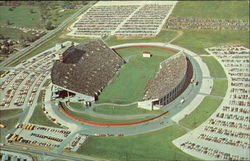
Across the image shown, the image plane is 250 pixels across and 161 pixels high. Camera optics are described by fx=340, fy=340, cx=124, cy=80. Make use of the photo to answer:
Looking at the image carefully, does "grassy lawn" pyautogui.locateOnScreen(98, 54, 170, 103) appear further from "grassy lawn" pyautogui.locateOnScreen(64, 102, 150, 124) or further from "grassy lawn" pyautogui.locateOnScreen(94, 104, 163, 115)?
"grassy lawn" pyautogui.locateOnScreen(64, 102, 150, 124)

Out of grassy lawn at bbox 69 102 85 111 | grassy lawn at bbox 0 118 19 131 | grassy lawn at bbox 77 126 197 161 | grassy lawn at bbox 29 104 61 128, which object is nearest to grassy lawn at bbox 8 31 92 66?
grassy lawn at bbox 29 104 61 128

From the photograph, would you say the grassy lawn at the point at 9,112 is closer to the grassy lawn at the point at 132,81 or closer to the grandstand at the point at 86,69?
the grandstand at the point at 86,69

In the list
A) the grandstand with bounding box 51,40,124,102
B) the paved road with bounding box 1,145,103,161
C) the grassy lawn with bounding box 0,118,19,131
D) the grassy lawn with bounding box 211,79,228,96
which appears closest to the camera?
the paved road with bounding box 1,145,103,161

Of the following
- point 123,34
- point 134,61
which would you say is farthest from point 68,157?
point 123,34

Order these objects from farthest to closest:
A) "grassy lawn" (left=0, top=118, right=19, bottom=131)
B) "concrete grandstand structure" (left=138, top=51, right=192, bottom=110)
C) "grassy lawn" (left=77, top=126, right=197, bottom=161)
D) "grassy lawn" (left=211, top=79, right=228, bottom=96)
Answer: "grassy lawn" (left=211, top=79, right=228, bottom=96) < "concrete grandstand structure" (left=138, top=51, right=192, bottom=110) < "grassy lawn" (left=0, top=118, right=19, bottom=131) < "grassy lawn" (left=77, top=126, right=197, bottom=161)

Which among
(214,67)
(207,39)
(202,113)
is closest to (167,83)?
(202,113)

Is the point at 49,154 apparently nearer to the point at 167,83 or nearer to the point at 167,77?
the point at 167,83

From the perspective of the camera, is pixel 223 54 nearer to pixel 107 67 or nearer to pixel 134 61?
pixel 134 61
